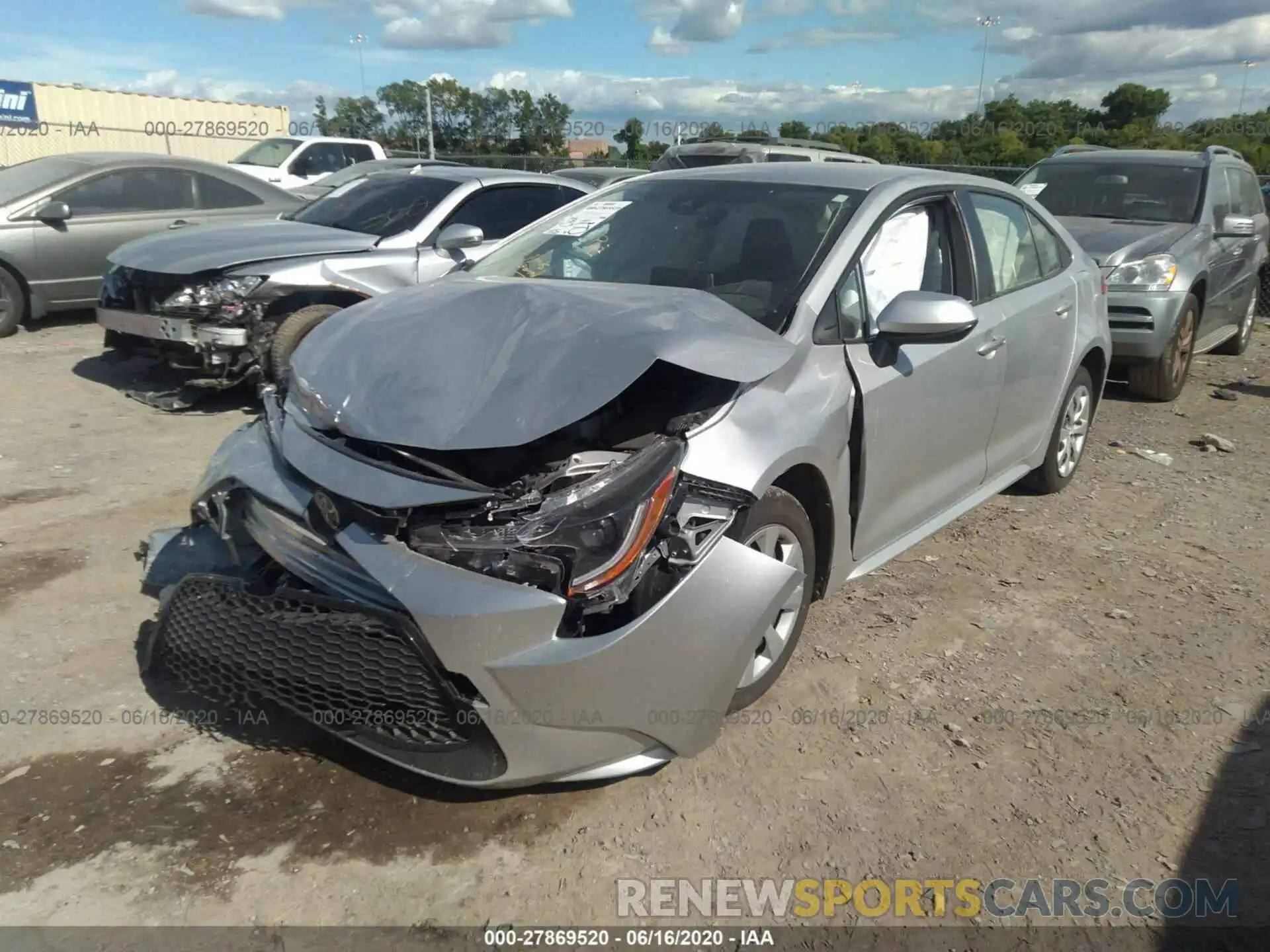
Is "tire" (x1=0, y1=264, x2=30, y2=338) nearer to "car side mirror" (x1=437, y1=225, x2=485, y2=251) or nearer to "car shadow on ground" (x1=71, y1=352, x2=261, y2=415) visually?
"car shadow on ground" (x1=71, y1=352, x2=261, y2=415)

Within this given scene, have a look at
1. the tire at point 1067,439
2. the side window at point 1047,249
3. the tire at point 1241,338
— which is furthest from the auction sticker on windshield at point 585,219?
the tire at point 1241,338

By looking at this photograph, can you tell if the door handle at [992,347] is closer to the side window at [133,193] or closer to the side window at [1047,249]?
the side window at [1047,249]

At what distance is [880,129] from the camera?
1169 inches

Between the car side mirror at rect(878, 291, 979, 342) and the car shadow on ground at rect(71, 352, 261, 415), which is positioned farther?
the car shadow on ground at rect(71, 352, 261, 415)

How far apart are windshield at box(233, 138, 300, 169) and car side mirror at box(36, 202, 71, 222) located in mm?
9186

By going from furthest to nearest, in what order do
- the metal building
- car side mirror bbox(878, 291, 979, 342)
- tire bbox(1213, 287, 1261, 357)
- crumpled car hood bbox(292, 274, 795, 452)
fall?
the metal building, tire bbox(1213, 287, 1261, 357), car side mirror bbox(878, 291, 979, 342), crumpled car hood bbox(292, 274, 795, 452)

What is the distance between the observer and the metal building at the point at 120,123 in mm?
26078

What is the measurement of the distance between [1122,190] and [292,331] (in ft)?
24.0

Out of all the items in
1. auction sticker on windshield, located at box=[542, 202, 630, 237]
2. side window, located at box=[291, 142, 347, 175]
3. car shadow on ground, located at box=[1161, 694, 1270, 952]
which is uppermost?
side window, located at box=[291, 142, 347, 175]

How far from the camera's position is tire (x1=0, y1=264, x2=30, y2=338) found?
8.41 meters

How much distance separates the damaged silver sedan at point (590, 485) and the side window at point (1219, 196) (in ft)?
19.6

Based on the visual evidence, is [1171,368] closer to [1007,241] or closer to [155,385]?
[1007,241]

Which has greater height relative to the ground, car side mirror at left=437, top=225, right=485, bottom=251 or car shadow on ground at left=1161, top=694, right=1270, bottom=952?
car side mirror at left=437, top=225, right=485, bottom=251

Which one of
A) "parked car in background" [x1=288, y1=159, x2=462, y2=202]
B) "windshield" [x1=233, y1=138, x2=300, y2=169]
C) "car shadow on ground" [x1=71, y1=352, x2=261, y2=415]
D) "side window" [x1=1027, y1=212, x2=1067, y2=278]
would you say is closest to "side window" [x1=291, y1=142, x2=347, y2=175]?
"windshield" [x1=233, y1=138, x2=300, y2=169]
